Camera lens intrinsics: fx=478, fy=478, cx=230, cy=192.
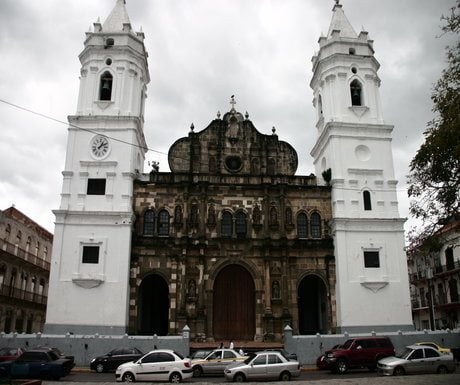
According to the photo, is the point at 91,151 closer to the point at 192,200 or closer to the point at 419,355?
the point at 192,200

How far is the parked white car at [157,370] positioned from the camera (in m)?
18.8

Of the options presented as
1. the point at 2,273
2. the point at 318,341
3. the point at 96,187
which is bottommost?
the point at 318,341

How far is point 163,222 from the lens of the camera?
105 feet

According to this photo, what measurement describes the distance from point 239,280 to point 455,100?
20317mm

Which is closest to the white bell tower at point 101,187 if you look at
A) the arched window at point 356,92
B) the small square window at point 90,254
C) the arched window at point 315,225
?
the small square window at point 90,254

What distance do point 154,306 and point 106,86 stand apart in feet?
52.7

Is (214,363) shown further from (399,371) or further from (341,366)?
(399,371)

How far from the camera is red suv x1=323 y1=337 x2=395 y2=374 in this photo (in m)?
22.0

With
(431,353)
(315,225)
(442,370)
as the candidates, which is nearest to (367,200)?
(315,225)

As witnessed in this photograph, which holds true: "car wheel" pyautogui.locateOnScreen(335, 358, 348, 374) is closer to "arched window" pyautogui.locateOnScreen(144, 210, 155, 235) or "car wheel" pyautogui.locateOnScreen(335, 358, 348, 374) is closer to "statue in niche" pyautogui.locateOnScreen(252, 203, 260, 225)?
"statue in niche" pyautogui.locateOnScreen(252, 203, 260, 225)

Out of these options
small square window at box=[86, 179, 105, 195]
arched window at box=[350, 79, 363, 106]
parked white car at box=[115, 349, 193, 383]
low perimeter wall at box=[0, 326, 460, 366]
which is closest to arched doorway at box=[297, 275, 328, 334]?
low perimeter wall at box=[0, 326, 460, 366]

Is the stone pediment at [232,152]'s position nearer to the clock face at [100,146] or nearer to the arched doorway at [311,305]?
the clock face at [100,146]

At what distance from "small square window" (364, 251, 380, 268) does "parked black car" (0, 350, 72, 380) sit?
19.6 m

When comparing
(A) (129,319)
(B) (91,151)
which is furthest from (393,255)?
(B) (91,151)
